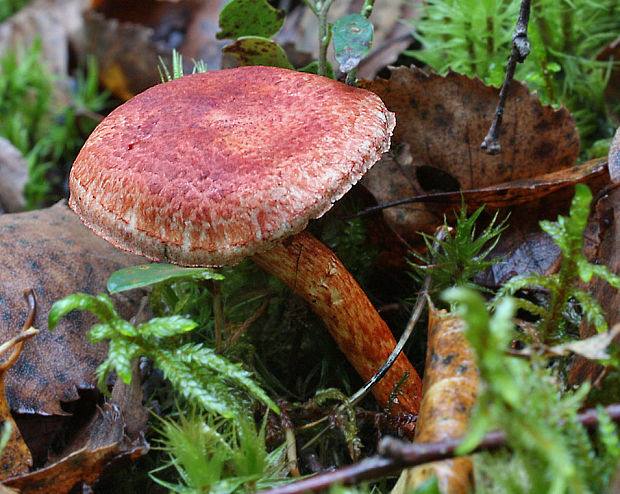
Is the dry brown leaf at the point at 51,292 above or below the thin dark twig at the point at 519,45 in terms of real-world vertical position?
below

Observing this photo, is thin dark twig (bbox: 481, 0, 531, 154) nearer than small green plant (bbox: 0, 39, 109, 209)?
A: Yes

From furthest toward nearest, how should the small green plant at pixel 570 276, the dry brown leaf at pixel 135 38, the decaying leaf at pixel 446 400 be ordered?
the dry brown leaf at pixel 135 38 → the small green plant at pixel 570 276 → the decaying leaf at pixel 446 400

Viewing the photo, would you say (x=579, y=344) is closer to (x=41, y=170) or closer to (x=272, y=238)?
(x=272, y=238)

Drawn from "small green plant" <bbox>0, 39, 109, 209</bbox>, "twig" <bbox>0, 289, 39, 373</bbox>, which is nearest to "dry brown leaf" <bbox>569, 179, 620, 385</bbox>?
"twig" <bbox>0, 289, 39, 373</bbox>

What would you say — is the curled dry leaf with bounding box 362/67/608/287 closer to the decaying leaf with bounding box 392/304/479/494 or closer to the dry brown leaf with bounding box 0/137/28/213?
the decaying leaf with bounding box 392/304/479/494

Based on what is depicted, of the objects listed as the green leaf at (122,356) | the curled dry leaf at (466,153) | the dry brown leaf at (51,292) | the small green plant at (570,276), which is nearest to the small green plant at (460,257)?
the curled dry leaf at (466,153)

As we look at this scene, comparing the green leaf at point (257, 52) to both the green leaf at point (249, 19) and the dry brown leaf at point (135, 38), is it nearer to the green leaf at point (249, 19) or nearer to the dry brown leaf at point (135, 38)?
the green leaf at point (249, 19)
